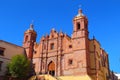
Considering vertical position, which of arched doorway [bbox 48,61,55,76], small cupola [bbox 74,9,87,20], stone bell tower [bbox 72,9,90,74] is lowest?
arched doorway [bbox 48,61,55,76]

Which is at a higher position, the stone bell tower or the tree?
the stone bell tower

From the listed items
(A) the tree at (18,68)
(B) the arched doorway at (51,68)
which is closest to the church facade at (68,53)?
(B) the arched doorway at (51,68)

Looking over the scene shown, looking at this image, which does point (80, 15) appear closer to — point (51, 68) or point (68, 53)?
point (68, 53)

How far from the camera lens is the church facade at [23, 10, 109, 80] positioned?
39000mm

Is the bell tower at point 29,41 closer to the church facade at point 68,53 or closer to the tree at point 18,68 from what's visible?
the church facade at point 68,53

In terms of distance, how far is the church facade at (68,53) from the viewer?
1535 inches

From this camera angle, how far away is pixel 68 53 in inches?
1651

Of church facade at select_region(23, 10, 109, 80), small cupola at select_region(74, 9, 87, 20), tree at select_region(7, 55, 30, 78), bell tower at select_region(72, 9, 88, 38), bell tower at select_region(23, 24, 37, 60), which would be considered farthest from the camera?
bell tower at select_region(23, 24, 37, 60)

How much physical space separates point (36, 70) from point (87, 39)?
13189mm

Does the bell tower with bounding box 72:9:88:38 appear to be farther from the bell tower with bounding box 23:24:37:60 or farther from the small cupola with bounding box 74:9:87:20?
the bell tower with bounding box 23:24:37:60

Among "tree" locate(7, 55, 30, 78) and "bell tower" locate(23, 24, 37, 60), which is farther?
"bell tower" locate(23, 24, 37, 60)

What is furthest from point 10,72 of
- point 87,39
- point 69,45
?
point 87,39

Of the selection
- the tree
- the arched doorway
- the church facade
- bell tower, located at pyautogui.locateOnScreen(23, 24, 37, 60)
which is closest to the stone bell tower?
the church facade

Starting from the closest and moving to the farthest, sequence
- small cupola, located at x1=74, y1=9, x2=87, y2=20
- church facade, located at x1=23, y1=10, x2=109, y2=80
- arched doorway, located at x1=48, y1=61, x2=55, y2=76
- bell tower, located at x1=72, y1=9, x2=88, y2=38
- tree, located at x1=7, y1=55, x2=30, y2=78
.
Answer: tree, located at x1=7, y1=55, x2=30, y2=78, church facade, located at x1=23, y1=10, x2=109, y2=80, bell tower, located at x1=72, y1=9, x2=88, y2=38, small cupola, located at x1=74, y1=9, x2=87, y2=20, arched doorway, located at x1=48, y1=61, x2=55, y2=76
